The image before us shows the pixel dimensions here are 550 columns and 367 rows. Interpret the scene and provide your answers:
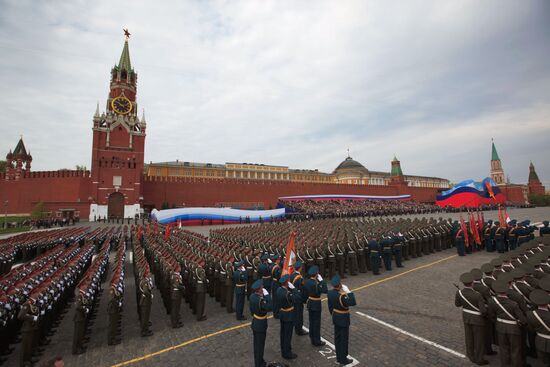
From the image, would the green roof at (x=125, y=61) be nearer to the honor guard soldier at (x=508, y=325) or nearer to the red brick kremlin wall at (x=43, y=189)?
the red brick kremlin wall at (x=43, y=189)

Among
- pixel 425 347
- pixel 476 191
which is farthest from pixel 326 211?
pixel 425 347

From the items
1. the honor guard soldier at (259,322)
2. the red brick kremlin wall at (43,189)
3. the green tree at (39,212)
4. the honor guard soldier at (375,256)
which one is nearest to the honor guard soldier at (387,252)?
the honor guard soldier at (375,256)

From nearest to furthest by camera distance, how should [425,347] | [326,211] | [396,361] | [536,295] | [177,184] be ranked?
[536,295]
[396,361]
[425,347]
[326,211]
[177,184]

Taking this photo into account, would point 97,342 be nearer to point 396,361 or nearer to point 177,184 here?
point 396,361

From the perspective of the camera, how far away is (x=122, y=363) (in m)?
4.37

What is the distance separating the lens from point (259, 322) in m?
4.15

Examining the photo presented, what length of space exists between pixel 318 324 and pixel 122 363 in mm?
3404

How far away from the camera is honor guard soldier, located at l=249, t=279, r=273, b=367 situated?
13.3 ft

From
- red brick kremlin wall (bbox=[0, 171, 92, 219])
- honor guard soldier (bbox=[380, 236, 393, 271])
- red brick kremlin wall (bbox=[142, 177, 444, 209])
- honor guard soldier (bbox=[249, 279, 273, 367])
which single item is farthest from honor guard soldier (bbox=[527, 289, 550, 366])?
red brick kremlin wall (bbox=[0, 171, 92, 219])

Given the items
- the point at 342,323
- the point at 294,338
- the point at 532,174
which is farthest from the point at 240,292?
the point at 532,174

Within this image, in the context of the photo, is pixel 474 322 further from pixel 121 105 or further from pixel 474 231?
pixel 121 105

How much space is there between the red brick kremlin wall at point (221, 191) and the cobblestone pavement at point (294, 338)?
28.7 m

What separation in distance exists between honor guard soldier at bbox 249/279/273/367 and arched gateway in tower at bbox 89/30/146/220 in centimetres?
3069

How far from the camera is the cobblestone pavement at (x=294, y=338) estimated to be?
434 cm
